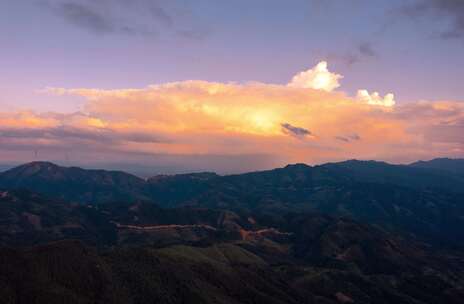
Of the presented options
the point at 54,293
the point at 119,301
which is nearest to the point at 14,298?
the point at 54,293

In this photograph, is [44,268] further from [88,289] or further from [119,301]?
[119,301]

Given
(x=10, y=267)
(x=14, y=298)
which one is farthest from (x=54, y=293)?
(x=10, y=267)

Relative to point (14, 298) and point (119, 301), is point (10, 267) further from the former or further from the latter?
point (119, 301)

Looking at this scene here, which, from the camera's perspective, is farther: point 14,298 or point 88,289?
point 88,289

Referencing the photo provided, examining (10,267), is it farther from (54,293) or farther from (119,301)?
(119,301)

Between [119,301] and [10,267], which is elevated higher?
[10,267]

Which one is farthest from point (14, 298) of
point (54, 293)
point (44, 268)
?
point (44, 268)

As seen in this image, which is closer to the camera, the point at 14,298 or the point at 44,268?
the point at 14,298

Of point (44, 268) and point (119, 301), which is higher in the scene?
point (44, 268)
